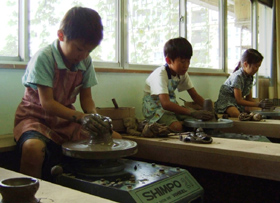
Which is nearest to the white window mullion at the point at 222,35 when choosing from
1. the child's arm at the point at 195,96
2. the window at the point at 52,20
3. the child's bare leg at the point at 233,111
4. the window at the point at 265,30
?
the child's bare leg at the point at 233,111

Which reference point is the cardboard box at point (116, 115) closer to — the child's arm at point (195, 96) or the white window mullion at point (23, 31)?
the white window mullion at point (23, 31)

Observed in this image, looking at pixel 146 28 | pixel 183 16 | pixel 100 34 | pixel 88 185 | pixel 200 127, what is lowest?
pixel 88 185

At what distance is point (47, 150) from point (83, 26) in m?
0.73

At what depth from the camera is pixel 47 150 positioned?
189 cm

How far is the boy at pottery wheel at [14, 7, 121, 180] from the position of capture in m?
1.78

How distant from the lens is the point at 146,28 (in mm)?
3541

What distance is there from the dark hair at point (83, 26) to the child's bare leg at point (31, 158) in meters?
0.63

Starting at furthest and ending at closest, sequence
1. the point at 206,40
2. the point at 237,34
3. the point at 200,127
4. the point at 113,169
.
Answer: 1. the point at 237,34
2. the point at 206,40
3. the point at 200,127
4. the point at 113,169

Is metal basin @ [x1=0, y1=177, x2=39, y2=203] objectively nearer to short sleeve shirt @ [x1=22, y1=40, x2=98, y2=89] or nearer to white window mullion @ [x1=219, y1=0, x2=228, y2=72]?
short sleeve shirt @ [x1=22, y1=40, x2=98, y2=89]

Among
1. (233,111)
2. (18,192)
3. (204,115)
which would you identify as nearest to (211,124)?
(204,115)

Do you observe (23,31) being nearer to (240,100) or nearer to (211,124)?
(211,124)

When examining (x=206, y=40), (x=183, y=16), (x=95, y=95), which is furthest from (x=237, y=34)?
(x=95, y=95)

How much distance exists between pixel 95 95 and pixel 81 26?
1142mm

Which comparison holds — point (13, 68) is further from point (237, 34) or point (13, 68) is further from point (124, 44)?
point (237, 34)
